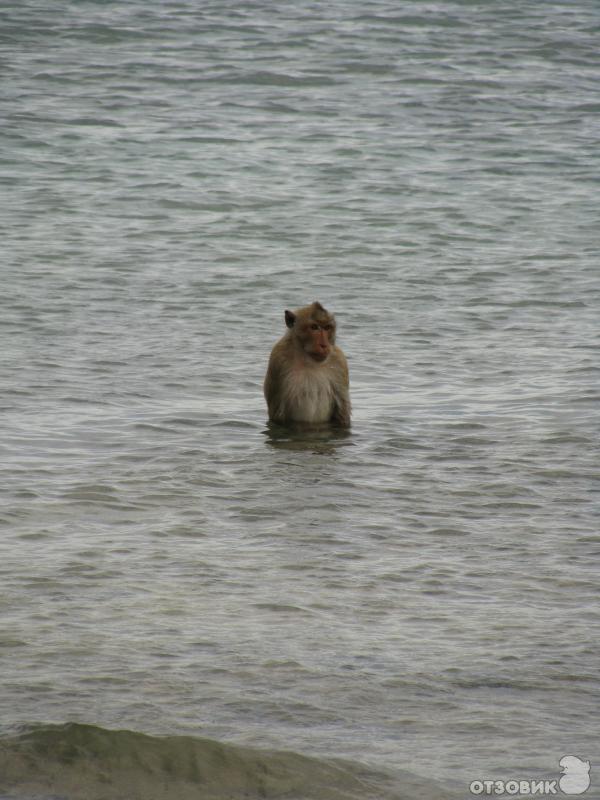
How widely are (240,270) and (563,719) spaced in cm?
1094

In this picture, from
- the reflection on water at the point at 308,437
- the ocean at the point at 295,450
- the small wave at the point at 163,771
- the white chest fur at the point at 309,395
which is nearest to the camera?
the small wave at the point at 163,771

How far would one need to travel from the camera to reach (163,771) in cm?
459

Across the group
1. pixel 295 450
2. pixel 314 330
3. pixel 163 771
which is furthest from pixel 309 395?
pixel 163 771

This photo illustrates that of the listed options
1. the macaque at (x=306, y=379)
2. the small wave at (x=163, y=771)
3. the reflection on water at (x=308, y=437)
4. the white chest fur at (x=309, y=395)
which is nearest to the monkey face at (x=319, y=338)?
the macaque at (x=306, y=379)

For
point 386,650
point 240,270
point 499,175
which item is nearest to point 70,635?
point 386,650

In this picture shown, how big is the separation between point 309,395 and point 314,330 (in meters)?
0.42

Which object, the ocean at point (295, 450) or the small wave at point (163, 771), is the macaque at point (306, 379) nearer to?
the ocean at point (295, 450)

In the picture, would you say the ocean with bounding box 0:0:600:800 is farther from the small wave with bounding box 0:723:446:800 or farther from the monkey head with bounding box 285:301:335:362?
the monkey head with bounding box 285:301:335:362

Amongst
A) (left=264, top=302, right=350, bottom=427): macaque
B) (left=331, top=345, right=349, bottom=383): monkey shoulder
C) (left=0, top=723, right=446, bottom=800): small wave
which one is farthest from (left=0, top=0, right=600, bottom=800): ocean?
(left=331, top=345, right=349, bottom=383): monkey shoulder

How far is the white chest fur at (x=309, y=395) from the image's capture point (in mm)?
10078

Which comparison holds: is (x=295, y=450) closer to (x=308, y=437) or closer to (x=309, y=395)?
(x=308, y=437)

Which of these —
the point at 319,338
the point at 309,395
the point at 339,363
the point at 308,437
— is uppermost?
the point at 319,338

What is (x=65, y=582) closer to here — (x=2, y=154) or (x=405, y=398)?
(x=405, y=398)

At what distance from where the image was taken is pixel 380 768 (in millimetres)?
4691
